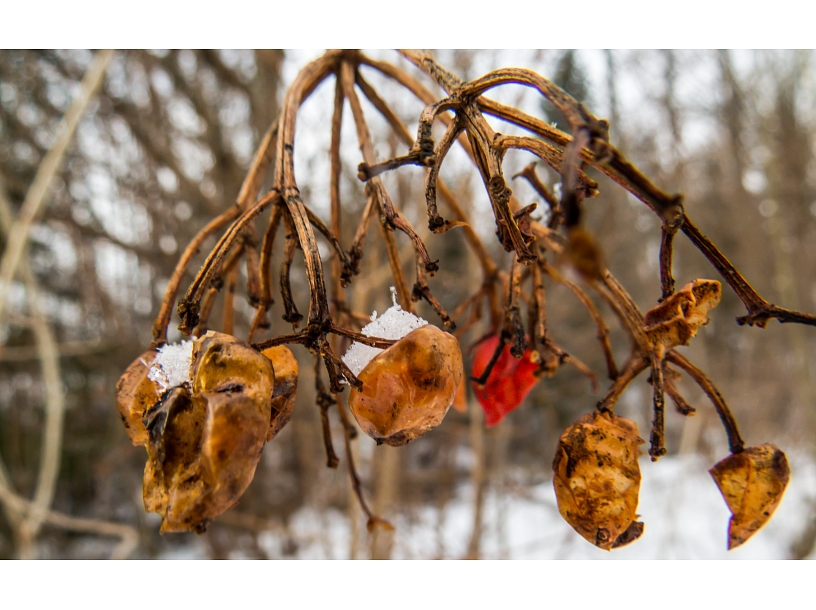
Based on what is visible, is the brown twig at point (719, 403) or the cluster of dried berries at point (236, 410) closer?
the cluster of dried berries at point (236, 410)

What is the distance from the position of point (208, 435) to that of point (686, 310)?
35 centimetres

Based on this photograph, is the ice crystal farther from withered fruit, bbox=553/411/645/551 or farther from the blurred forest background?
the blurred forest background

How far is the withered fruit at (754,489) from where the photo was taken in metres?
0.42

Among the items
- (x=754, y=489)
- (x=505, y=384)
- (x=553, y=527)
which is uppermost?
(x=505, y=384)

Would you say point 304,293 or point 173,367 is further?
point 304,293

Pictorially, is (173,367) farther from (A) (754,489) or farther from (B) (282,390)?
(A) (754,489)

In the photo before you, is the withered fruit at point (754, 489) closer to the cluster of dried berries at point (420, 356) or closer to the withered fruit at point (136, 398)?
the cluster of dried berries at point (420, 356)

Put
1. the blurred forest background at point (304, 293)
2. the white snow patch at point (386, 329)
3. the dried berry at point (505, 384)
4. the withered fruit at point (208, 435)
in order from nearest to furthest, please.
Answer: the withered fruit at point (208, 435), the white snow patch at point (386, 329), the dried berry at point (505, 384), the blurred forest background at point (304, 293)

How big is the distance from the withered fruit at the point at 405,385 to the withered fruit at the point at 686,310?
0.17 meters

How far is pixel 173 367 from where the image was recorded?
0.36m

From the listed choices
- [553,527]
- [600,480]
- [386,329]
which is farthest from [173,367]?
[553,527]

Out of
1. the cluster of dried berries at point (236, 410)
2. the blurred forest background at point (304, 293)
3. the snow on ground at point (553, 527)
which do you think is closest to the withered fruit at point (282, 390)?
the cluster of dried berries at point (236, 410)

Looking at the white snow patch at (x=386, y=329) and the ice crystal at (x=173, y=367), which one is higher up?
the white snow patch at (x=386, y=329)

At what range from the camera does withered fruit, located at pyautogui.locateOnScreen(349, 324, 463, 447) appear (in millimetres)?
376
